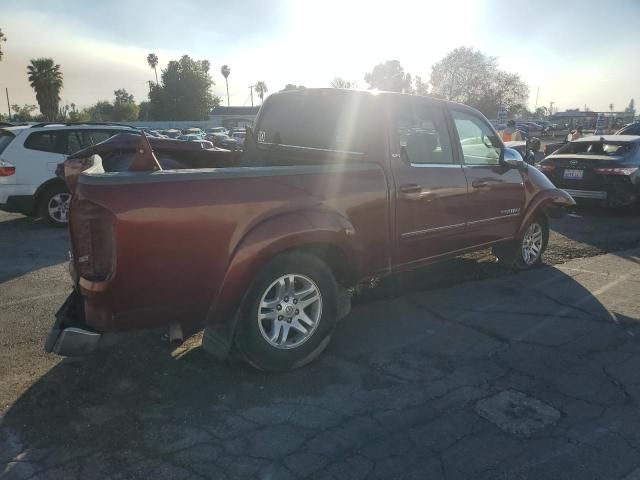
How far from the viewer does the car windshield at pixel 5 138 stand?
8104 mm

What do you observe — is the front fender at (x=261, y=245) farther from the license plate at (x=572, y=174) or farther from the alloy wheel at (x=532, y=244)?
the license plate at (x=572, y=174)

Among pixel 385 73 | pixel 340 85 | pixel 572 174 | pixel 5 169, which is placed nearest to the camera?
pixel 5 169

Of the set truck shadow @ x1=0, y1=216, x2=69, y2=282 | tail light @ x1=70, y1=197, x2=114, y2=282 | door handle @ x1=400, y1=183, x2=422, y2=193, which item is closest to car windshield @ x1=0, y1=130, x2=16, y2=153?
truck shadow @ x1=0, y1=216, x2=69, y2=282

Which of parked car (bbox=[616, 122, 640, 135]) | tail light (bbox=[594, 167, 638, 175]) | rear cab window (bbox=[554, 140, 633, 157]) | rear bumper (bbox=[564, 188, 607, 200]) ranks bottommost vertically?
rear bumper (bbox=[564, 188, 607, 200])

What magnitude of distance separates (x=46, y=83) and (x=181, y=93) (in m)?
20.5

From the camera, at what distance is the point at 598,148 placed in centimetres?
966

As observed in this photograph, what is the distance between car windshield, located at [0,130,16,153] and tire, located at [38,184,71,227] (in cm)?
91

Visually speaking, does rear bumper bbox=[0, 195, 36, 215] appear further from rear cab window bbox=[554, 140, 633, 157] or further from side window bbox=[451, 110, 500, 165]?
rear cab window bbox=[554, 140, 633, 157]

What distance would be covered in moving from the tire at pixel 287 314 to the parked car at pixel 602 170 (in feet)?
24.4

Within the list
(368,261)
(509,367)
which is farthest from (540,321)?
(368,261)

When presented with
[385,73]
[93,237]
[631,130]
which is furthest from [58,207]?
[385,73]

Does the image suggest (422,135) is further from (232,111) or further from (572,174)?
(232,111)

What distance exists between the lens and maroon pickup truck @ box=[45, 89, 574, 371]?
9.24ft

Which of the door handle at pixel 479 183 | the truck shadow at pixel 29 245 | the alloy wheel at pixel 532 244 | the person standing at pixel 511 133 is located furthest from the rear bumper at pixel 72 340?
the person standing at pixel 511 133
